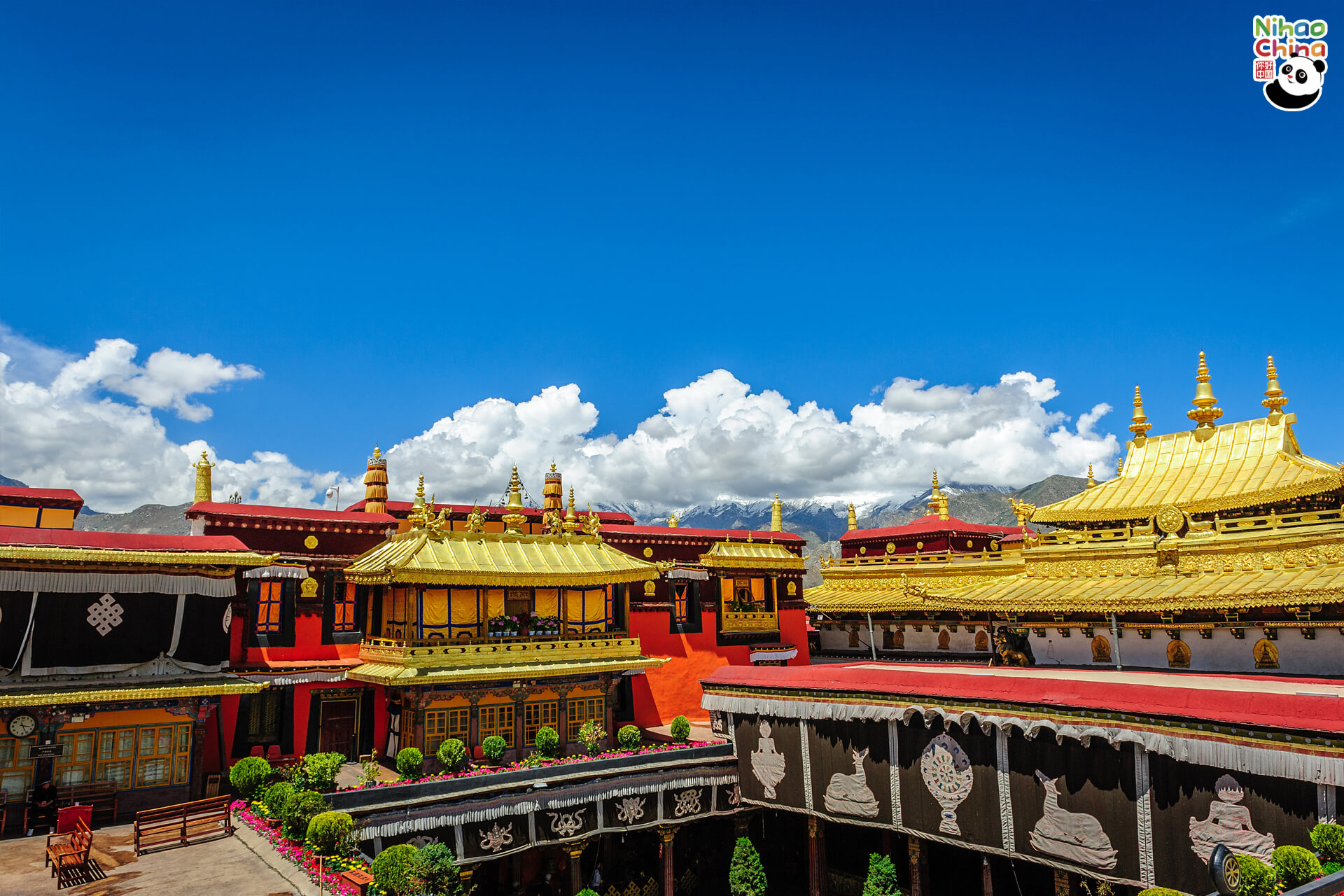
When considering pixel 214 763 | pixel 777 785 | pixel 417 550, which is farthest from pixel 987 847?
pixel 214 763

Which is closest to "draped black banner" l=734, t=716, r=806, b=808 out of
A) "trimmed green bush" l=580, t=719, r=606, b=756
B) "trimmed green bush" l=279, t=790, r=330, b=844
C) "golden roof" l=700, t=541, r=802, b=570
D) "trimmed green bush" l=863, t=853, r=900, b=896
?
"trimmed green bush" l=863, t=853, r=900, b=896

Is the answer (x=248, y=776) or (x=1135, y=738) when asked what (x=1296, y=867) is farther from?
(x=248, y=776)

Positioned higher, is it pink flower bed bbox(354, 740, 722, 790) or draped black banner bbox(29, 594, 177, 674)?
draped black banner bbox(29, 594, 177, 674)


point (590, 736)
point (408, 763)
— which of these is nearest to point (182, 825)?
point (408, 763)

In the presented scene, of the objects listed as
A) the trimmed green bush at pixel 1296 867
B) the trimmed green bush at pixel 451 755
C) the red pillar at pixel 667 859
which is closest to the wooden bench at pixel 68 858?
the trimmed green bush at pixel 451 755

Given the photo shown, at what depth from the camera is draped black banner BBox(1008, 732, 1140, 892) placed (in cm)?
1878

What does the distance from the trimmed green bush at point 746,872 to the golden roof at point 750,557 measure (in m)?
11.8

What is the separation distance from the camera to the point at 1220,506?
2711 centimetres

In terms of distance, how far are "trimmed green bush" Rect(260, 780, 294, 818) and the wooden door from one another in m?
5.50

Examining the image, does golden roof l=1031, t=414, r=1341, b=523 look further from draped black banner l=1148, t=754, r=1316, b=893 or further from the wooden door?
the wooden door

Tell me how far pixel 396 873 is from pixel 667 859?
12194mm

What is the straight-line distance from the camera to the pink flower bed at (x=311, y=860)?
16.9m

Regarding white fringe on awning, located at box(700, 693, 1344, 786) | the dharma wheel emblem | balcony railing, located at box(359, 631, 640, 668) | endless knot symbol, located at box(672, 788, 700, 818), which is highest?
the dharma wheel emblem

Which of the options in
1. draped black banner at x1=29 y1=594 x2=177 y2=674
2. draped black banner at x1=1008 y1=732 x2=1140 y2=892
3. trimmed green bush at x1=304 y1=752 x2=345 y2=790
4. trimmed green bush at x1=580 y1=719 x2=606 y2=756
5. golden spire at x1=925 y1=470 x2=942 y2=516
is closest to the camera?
draped black banner at x1=1008 y1=732 x2=1140 y2=892
